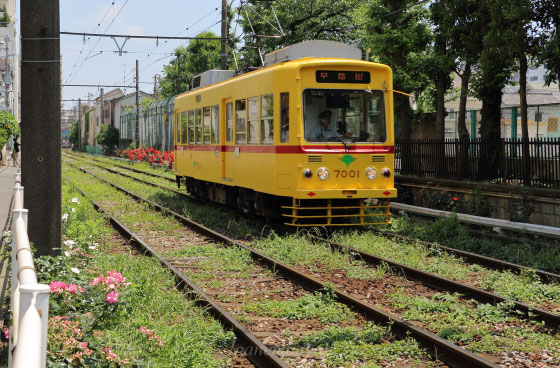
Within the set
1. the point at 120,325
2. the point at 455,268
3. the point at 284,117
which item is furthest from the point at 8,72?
the point at 120,325

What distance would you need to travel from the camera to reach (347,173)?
12.9 metres

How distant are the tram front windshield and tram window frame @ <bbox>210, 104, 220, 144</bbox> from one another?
407 centimetres

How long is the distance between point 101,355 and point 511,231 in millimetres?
9831

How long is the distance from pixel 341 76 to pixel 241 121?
2833mm

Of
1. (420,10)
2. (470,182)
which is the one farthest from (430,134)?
(470,182)

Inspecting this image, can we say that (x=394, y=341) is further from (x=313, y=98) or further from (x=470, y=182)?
(x=470, y=182)

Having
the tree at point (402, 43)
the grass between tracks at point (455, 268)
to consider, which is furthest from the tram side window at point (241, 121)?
the tree at point (402, 43)

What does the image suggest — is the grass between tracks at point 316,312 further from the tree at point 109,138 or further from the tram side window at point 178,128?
the tree at point 109,138

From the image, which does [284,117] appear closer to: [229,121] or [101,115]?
[229,121]

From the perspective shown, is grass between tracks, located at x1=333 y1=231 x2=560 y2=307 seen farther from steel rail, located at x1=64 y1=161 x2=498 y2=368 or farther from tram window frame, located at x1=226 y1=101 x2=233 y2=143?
tram window frame, located at x1=226 y1=101 x2=233 y2=143

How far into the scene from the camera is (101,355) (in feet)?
16.5

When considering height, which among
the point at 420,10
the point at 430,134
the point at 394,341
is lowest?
the point at 394,341

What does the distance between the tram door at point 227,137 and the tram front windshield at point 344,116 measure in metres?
3.22

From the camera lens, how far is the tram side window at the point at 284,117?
1271 cm
